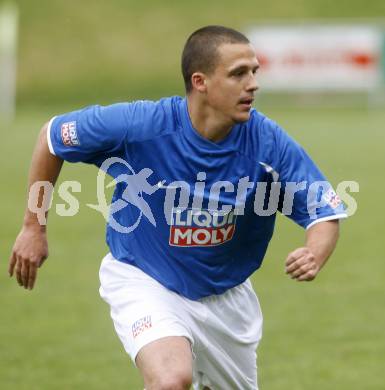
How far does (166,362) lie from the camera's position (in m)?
4.89

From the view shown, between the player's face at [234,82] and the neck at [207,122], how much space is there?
0.08 m

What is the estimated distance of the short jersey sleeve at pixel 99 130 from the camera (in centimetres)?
544

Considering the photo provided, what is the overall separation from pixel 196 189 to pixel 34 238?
2.74ft

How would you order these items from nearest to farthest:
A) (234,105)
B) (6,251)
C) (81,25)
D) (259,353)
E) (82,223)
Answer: (234,105) < (259,353) < (6,251) < (82,223) < (81,25)

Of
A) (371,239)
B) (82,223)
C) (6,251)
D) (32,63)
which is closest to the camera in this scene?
(6,251)

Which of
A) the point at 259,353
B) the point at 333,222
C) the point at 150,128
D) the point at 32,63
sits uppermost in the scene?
the point at 32,63

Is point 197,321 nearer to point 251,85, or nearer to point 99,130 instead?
point 99,130

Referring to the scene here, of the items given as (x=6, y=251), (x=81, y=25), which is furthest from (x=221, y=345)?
(x=81, y=25)

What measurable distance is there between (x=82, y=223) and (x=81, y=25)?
25.5 meters

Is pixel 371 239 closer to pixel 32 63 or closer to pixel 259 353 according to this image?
pixel 259 353

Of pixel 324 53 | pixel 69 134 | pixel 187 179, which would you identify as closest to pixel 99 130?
pixel 69 134

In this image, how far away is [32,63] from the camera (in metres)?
35.9

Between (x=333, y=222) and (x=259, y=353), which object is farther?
(x=259, y=353)

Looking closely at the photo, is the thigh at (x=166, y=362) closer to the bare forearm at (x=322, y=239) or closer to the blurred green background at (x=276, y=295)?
the bare forearm at (x=322, y=239)
